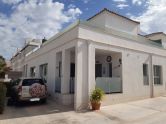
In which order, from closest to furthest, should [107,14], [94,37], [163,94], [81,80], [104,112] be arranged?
[104,112] < [81,80] < [94,37] < [107,14] < [163,94]

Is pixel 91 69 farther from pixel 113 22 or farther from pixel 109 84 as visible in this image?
pixel 113 22

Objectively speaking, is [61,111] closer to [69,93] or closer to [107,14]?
[69,93]

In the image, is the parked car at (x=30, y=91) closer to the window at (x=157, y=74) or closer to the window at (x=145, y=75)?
the window at (x=145, y=75)

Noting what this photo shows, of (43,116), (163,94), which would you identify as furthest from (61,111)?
(163,94)

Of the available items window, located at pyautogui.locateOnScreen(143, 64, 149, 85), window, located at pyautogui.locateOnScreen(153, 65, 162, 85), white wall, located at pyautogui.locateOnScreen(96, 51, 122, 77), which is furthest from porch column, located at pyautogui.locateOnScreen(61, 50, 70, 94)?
window, located at pyautogui.locateOnScreen(153, 65, 162, 85)

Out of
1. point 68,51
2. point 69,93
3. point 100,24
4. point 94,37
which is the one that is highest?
point 100,24

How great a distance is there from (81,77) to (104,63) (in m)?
4.86

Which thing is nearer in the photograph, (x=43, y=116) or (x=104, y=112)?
(x=43, y=116)

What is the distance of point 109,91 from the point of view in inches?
476

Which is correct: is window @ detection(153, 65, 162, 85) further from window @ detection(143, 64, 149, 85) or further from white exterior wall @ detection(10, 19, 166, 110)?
window @ detection(143, 64, 149, 85)

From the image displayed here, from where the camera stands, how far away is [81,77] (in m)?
10.5

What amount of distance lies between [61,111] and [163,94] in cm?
1102

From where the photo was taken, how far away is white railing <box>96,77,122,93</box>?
11585 millimetres

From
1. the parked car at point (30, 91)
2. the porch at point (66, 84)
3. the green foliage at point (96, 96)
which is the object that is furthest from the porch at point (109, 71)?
the parked car at point (30, 91)
